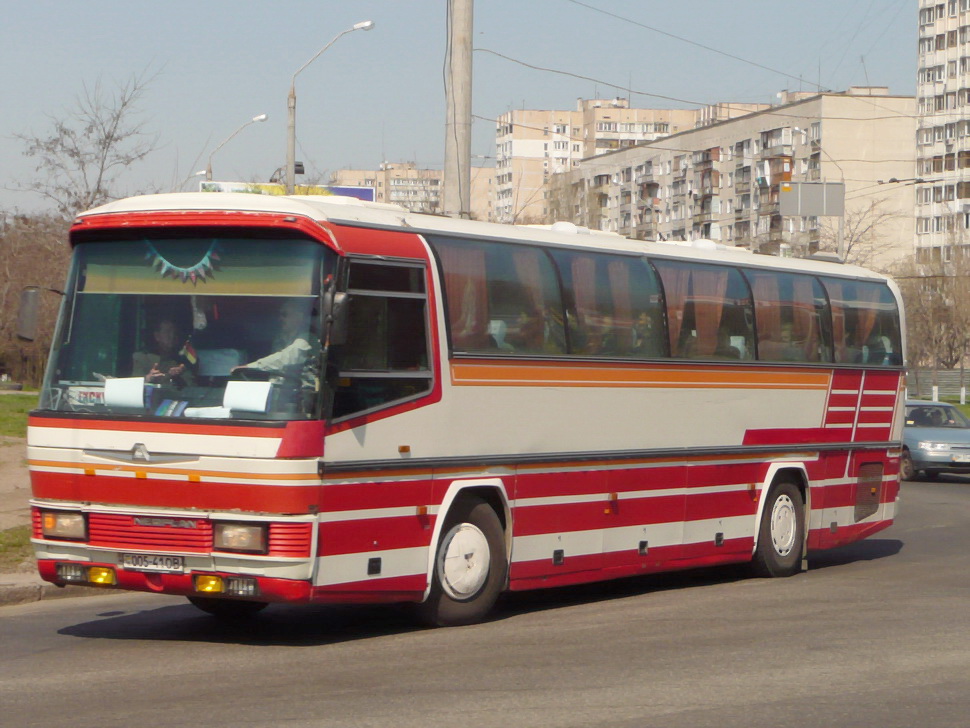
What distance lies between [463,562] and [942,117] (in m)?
117

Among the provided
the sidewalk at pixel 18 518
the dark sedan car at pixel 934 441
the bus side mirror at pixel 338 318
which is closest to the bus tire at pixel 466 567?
the bus side mirror at pixel 338 318

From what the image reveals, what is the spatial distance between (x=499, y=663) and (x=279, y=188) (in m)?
26.9

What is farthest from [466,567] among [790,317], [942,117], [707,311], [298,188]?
[942,117]

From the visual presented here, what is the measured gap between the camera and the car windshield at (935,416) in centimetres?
3011

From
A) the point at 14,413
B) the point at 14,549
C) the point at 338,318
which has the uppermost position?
the point at 338,318

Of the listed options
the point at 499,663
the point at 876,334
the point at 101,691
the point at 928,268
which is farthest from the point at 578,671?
the point at 928,268

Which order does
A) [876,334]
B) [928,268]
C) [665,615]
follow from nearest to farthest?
1. [665,615]
2. [876,334]
3. [928,268]

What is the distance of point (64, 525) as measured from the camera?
9.55 m

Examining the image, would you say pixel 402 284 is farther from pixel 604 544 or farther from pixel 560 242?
pixel 604 544

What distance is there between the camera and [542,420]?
37.0 ft

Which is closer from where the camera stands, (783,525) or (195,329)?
(195,329)

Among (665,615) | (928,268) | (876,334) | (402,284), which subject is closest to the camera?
(402,284)

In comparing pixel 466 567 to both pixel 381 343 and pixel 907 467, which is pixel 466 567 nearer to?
pixel 381 343

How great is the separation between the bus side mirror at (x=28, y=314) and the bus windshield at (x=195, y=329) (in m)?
0.33
